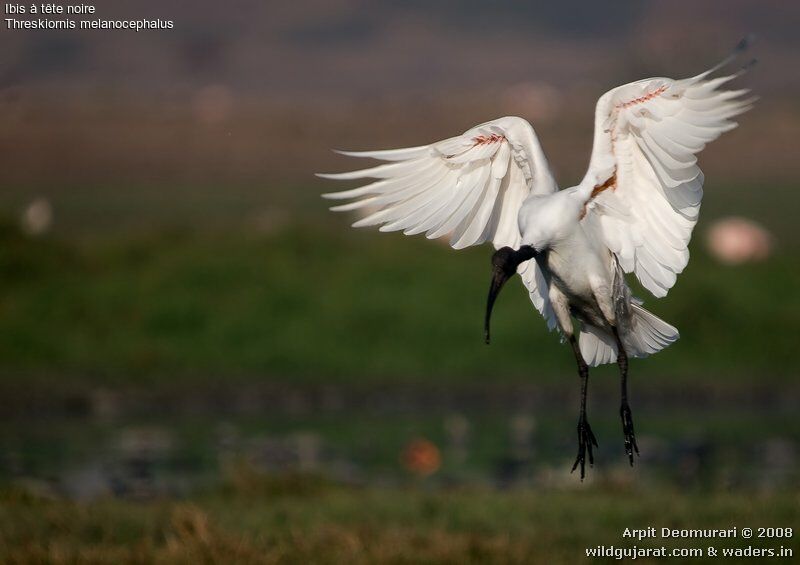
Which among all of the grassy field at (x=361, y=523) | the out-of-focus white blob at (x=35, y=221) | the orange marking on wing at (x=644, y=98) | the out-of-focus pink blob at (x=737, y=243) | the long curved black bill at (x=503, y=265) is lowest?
the grassy field at (x=361, y=523)

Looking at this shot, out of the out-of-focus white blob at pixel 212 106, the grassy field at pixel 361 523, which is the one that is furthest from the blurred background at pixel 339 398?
the out-of-focus white blob at pixel 212 106

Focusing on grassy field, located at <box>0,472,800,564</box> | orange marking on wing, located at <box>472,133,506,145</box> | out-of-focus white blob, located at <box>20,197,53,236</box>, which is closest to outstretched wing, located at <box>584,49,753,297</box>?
orange marking on wing, located at <box>472,133,506,145</box>

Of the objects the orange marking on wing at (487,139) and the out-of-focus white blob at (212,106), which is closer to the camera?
the orange marking on wing at (487,139)

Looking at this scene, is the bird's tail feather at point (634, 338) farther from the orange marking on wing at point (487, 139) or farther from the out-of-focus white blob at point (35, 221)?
the out-of-focus white blob at point (35, 221)

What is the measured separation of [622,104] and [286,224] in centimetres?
2009

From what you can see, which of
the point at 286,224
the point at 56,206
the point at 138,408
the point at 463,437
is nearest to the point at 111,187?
the point at 56,206

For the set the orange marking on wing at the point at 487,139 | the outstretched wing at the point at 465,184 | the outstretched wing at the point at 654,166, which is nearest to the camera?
the outstretched wing at the point at 654,166

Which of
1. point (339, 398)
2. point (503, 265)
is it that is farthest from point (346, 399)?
point (503, 265)

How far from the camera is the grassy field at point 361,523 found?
952cm

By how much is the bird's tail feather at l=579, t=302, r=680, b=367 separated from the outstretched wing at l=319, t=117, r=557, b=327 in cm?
68

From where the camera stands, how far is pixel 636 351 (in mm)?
8469

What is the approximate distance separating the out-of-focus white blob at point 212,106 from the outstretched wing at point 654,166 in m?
52.4

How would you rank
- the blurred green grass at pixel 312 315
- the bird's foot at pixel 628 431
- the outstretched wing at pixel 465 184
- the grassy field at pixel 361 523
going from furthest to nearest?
the blurred green grass at pixel 312 315, the grassy field at pixel 361 523, the outstretched wing at pixel 465 184, the bird's foot at pixel 628 431

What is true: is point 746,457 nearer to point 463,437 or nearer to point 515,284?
point 463,437
